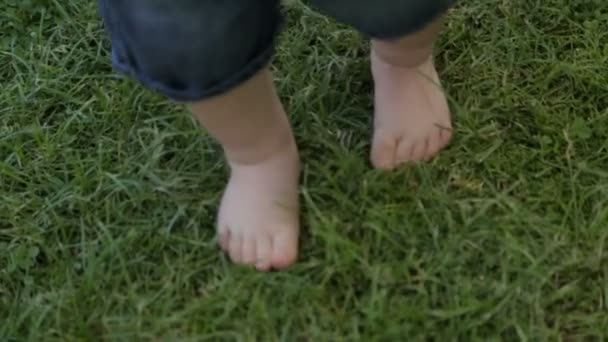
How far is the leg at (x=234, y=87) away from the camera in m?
0.99

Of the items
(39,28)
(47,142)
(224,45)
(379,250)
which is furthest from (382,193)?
(39,28)

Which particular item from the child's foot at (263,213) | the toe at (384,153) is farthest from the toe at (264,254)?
the toe at (384,153)

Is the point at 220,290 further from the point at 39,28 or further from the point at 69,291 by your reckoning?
the point at 39,28

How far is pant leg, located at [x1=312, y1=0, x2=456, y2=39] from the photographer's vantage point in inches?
40.9

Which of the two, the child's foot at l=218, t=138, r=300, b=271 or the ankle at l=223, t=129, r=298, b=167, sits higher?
the ankle at l=223, t=129, r=298, b=167

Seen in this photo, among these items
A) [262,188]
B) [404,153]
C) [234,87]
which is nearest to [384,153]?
[404,153]

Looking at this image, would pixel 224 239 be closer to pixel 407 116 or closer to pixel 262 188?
pixel 262 188

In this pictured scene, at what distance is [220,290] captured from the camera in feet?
3.75

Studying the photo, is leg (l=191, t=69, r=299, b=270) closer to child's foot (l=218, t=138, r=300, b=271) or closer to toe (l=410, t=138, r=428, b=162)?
child's foot (l=218, t=138, r=300, b=271)

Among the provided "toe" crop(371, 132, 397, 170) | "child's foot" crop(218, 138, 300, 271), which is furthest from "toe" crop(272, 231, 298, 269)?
"toe" crop(371, 132, 397, 170)

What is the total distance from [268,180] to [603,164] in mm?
370

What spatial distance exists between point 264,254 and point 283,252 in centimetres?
2

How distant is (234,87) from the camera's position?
1.05 meters

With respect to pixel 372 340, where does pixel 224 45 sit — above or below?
above
